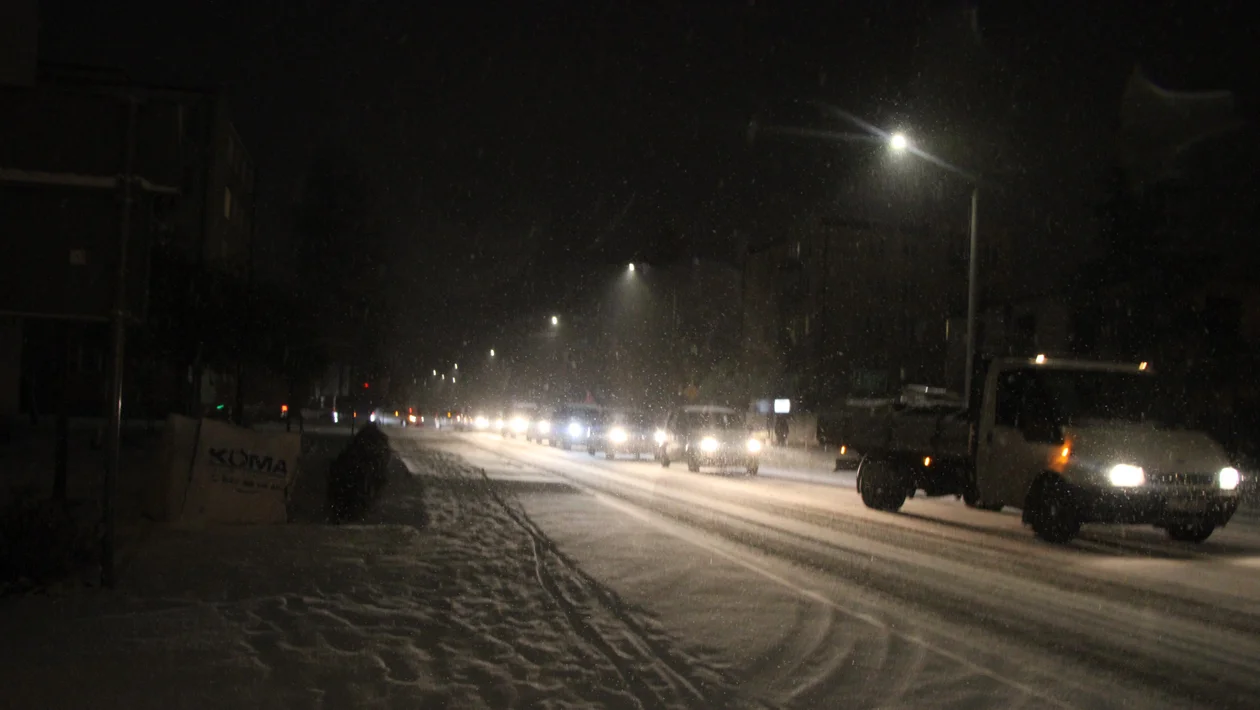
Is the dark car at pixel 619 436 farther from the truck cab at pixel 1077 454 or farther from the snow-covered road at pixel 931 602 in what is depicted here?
the truck cab at pixel 1077 454

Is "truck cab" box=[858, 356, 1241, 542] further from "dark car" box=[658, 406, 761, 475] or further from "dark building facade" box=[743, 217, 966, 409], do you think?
"dark building facade" box=[743, 217, 966, 409]

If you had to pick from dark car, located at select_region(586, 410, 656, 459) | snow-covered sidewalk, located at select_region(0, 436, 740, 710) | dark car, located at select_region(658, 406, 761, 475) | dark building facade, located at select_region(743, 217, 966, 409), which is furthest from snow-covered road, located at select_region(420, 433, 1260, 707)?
dark building facade, located at select_region(743, 217, 966, 409)

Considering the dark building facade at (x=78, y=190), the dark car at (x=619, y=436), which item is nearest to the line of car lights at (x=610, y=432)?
the dark car at (x=619, y=436)

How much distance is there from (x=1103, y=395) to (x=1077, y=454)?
1789 mm

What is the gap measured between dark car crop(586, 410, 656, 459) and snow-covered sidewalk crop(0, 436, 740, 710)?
28.5 meters

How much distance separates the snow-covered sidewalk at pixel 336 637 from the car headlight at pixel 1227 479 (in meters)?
9.41

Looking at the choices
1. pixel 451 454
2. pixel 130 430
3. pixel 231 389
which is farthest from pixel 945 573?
pixel 231 389

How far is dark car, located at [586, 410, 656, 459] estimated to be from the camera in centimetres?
4038

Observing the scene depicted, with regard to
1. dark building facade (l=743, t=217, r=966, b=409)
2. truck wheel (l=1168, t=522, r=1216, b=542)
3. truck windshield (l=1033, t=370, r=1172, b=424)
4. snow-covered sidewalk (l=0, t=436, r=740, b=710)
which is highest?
dark building facade (l=743, t=217, r=966, b=409)

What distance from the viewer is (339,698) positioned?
612 cm

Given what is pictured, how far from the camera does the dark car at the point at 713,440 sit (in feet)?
103

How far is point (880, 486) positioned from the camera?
63.9ft

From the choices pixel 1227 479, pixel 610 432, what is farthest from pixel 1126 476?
pixel 610 432

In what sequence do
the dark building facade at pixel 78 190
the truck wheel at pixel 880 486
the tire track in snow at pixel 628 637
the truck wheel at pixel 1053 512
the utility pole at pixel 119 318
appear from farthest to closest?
the truck wheel at pixel 880 486 → the truck wheel at pixel 1053 512 → the utility pole at pixel 119 318 → the dark building facade at pixel 78 190 → the tire track in snow at pixel 628 637
